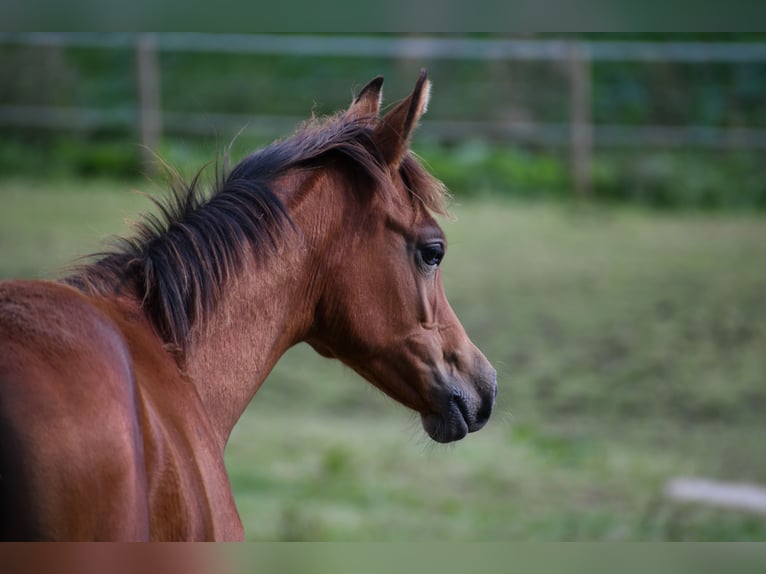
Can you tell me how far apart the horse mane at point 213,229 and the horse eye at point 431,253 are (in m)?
0.13

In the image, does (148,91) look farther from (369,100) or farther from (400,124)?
(400,124)

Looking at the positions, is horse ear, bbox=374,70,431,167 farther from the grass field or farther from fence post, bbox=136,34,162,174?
fence post, bbox=136,34,162,174

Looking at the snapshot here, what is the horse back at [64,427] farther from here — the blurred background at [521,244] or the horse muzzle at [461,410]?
the horse muzzle at [461,410]

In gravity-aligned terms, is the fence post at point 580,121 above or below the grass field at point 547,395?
above

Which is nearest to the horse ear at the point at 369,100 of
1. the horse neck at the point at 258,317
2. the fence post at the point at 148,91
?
the horse neck at the point at 258,317

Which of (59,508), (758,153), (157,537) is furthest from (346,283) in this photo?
(758,153)

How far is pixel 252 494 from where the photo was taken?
690 centimetres

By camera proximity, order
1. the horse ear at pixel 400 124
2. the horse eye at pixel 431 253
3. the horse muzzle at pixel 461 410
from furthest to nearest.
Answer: the horse muzzle at pixel 461 410, the horse eye at pixel 431 253, the horse ear at pixel 400 124

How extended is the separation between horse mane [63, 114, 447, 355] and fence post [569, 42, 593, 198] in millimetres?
10199

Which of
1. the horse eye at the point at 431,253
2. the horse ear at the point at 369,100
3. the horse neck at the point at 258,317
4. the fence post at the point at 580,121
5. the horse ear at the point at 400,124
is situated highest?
the fence post at the point at 580,121

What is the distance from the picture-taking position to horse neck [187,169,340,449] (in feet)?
→ 8.60

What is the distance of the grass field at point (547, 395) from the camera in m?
6.63

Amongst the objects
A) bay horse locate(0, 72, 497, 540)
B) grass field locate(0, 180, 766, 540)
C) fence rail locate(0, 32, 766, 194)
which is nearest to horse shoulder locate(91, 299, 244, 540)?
bay horse locate(0, 72, 497, 540)

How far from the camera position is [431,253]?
9.41ft
